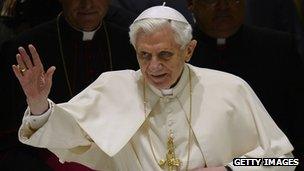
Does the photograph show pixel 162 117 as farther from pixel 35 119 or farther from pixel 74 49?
pixel 74 49

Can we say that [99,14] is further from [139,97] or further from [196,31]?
[139,97]

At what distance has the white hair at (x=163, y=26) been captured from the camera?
290cm

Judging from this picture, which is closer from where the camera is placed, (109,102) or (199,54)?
(109,102)

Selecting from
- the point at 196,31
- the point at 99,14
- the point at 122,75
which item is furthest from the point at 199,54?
the point at 122,75

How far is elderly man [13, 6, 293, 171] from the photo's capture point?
292cm

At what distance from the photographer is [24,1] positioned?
13.4 feet

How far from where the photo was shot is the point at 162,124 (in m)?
3.07

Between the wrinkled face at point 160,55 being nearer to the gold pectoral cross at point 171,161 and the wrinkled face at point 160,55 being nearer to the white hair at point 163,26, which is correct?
the white hair at point 163,26

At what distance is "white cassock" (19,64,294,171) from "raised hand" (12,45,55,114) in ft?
0.54

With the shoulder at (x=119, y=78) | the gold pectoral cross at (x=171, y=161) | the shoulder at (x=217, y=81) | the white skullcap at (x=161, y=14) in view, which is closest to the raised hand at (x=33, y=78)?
the shoulder at (x=119, y=78)

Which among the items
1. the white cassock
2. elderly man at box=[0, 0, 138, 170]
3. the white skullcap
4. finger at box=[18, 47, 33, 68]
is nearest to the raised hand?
finger at box=[18, 47, 33, 68]

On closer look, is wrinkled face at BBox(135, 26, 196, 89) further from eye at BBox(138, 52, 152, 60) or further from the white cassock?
the white cassock

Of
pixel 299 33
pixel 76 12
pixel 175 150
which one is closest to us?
pixel 175 150

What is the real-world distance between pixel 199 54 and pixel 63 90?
856mm
